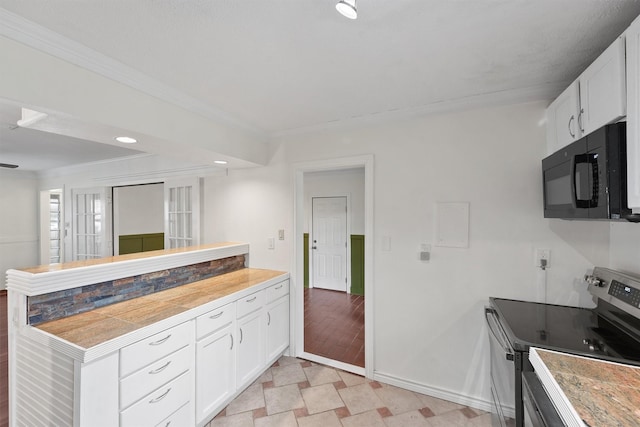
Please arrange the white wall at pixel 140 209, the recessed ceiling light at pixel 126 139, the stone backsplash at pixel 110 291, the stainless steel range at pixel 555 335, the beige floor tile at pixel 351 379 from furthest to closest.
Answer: the white wall at pixel 140 209 → the beige floor tile at pixel 351 379 → the recessed ceiling light at pixel 126 139 → the stone backsplash at pixel 110 291 → the stainless steel range at pixel 555 335

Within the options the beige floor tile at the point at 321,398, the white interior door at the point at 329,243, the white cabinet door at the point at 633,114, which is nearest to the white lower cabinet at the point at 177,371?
the beige floor tile at the point at 321,398

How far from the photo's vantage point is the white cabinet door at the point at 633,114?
3.42ft

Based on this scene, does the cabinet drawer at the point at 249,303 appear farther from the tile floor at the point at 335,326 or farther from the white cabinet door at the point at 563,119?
the white cabinet door at the point at 563,119

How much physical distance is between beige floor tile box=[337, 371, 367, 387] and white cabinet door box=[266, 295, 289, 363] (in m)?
0.66

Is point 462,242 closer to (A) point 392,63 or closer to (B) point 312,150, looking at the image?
(A) point 392,63

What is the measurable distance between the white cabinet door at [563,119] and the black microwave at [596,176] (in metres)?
0.16

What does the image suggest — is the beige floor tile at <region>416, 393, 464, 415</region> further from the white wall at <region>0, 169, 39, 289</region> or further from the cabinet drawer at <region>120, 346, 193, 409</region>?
the white wall at <region>0, 169, 39, 289</region>

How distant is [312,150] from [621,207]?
222cm

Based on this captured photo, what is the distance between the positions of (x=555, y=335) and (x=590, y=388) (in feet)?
2.05

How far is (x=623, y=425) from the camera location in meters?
0.74

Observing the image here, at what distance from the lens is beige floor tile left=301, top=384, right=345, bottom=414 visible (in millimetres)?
2113

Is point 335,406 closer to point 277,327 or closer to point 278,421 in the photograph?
point 278,421

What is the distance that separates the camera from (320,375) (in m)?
2.54

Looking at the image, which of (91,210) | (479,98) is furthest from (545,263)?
(91,210)
